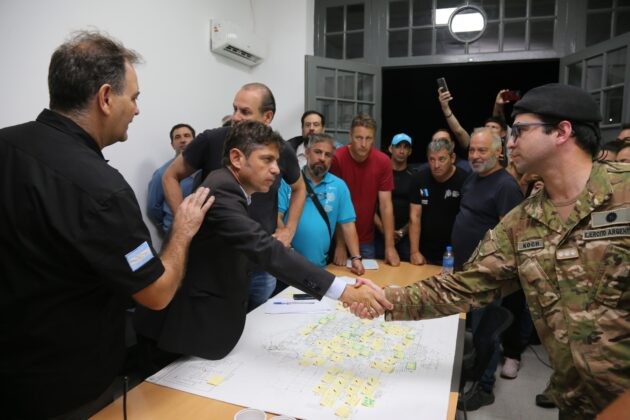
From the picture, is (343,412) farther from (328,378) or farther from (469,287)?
(469,287)

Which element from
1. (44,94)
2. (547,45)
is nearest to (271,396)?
(44,94)

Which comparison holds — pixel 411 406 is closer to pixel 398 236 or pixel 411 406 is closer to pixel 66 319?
pixel 66 319

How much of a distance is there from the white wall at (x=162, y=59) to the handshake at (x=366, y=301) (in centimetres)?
234

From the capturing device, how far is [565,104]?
142 centimetres

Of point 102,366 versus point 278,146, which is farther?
point 278,146

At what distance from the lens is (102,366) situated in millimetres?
1325

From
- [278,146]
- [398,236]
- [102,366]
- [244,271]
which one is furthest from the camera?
[398,236]

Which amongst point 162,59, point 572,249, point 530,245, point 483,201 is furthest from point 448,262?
point 162,59

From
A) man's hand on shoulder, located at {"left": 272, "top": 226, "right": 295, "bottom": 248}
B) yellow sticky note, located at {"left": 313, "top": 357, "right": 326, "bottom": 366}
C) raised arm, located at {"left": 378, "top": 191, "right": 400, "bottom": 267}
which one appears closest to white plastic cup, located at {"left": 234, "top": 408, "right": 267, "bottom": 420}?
yellow sticky note, located at {"left": 313, "top": 357, "right": 326, "bottom": 366}

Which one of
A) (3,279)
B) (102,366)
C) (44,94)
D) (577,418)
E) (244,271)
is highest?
(44,94)

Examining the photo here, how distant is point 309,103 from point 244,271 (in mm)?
3425

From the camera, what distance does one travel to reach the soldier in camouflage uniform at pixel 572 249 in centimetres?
130

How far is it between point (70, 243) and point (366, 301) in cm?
116

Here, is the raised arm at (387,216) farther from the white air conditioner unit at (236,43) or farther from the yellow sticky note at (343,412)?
the white air conditioner unit at (236,43)
